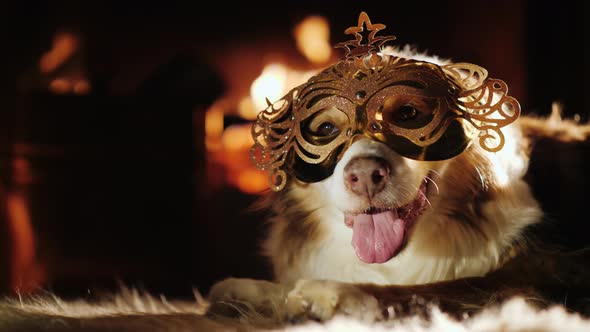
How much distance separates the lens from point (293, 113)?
0.92 m

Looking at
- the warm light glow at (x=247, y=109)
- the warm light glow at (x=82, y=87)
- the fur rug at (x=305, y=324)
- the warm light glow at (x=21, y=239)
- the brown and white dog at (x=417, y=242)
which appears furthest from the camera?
the warm light glow at (x=247, y=109)

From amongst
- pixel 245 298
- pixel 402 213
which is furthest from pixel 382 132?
pixel 245 298

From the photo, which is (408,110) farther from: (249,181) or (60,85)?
(60,85)

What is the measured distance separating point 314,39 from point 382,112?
49.8 inches

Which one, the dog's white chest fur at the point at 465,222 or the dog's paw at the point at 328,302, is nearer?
the dog's paw at the point at 328,302

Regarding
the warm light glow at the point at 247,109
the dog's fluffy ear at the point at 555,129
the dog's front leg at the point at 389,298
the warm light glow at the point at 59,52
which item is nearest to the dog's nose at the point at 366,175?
the dog's front leg at the point at 389,298

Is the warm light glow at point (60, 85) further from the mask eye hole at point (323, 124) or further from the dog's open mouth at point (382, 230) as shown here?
the dog's open mouth at point (382, 230)

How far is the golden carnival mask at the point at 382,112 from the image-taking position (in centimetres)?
83

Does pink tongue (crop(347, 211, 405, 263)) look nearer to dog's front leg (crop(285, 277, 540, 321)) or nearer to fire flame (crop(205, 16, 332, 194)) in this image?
dog's front leg (crop(285, 277, 540, 321))

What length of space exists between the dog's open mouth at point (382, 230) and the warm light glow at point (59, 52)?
5.42ft

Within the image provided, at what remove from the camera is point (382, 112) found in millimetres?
862

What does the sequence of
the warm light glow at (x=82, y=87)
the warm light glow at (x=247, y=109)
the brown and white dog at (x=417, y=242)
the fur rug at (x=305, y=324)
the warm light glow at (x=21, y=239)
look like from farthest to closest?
the warm light glow at (x=247, y=109), the warm light glow at (x=82, y=87), the warm light glow at (x=21, y=239), the brown and white dog at (x=417, y=242), the fur rug at (x=305, y=324)

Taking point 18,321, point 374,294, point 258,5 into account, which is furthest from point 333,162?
point 258,5

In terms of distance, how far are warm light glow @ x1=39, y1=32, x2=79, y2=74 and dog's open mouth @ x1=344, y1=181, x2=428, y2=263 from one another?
1.65 m
